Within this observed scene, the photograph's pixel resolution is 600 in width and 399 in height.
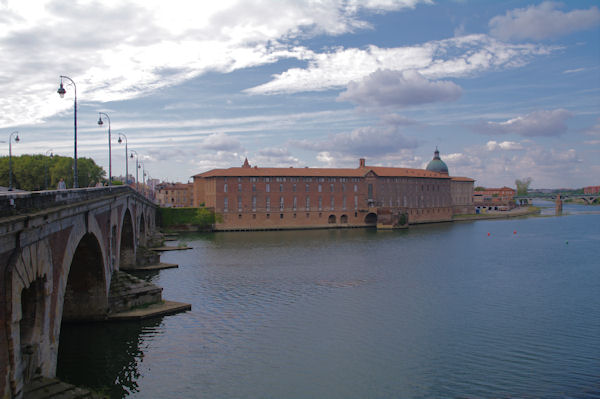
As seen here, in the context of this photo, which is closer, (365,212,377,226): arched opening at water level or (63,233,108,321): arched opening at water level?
(63,233,108,321): arched opening at water level

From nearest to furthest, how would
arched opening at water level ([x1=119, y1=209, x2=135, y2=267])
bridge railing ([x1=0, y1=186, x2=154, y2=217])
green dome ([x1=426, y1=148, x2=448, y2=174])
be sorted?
bridge railing ([x1=0, y1=186, x2=154, y2=217]) < arched opening at water level ([x1=119, y1=209, x2=135, y2=267]) < green dome ([x1=426, y1=148, x2=448, y2=174])

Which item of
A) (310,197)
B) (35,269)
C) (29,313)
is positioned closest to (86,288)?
(29,313)

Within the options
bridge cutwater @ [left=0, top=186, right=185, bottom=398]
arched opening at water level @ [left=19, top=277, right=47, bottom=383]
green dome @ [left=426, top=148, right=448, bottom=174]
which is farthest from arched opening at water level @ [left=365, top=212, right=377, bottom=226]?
arched opening at water level @ [left=19, top=277, right=47, bottom=383]

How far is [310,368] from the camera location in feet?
67.3

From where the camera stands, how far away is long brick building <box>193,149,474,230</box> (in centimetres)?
→ 9350

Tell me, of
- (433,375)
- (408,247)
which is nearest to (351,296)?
(433,375)

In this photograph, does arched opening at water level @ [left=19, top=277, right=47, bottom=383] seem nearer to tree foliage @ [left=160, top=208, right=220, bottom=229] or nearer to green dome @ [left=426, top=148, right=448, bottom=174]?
tree foliage @ [left=160, top=208, right=220, bottom=229]

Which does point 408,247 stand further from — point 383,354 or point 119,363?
point 119,363

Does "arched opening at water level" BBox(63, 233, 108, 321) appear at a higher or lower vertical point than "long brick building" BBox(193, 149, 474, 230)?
lower

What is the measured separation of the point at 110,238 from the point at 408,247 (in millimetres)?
45673

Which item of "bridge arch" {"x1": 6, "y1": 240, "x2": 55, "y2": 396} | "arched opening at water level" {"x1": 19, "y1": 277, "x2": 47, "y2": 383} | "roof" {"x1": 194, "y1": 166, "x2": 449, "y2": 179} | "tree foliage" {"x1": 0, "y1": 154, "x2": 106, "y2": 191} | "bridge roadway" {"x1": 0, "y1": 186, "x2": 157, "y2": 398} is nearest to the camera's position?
"bridge roadway" {"x1": 0, "y1": 186, "x2": 157, "y2": 398}

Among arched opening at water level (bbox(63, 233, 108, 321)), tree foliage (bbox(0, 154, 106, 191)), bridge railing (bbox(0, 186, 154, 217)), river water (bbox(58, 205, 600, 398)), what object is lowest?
river water (bbox(58, 205, 600, 398))

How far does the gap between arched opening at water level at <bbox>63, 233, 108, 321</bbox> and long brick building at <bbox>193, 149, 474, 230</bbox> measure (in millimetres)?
65928

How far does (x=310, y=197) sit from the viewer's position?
98375mm
